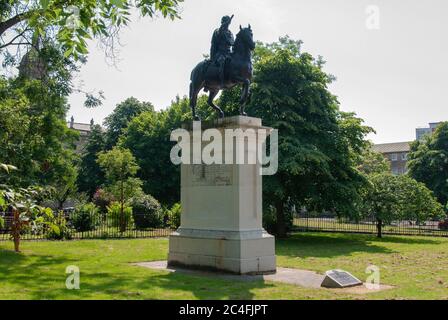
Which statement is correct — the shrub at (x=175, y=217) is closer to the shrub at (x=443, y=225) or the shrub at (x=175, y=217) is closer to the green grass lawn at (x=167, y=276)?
the green grass lawn at (x=167, y=276)

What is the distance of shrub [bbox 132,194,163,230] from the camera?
31.6 meters

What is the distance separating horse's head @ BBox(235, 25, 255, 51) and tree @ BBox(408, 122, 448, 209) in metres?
46.3

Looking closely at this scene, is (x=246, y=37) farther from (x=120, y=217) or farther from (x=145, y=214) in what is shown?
(x=145, y=214)

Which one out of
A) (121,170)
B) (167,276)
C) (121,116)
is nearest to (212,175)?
(167,276)

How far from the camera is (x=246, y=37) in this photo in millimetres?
12672

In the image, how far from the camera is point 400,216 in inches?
1091

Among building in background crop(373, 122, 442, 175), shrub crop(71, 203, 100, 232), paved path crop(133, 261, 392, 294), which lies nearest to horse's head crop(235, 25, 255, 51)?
paved path crop(133, 261, 392, 294)

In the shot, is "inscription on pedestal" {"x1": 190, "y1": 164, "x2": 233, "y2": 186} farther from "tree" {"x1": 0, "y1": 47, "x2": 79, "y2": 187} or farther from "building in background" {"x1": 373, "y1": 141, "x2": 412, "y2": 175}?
"building in background" {"x1": 373, "y1": 141, "x2": 412, "y2": 175}

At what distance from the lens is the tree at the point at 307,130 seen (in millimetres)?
24375

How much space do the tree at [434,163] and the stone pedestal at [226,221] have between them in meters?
46.1

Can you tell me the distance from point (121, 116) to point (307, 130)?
143 feet

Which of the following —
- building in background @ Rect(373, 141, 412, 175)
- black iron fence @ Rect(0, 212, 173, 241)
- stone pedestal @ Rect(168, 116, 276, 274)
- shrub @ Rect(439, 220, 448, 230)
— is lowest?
shrub @ Rect(439, 220, 448, 230)
